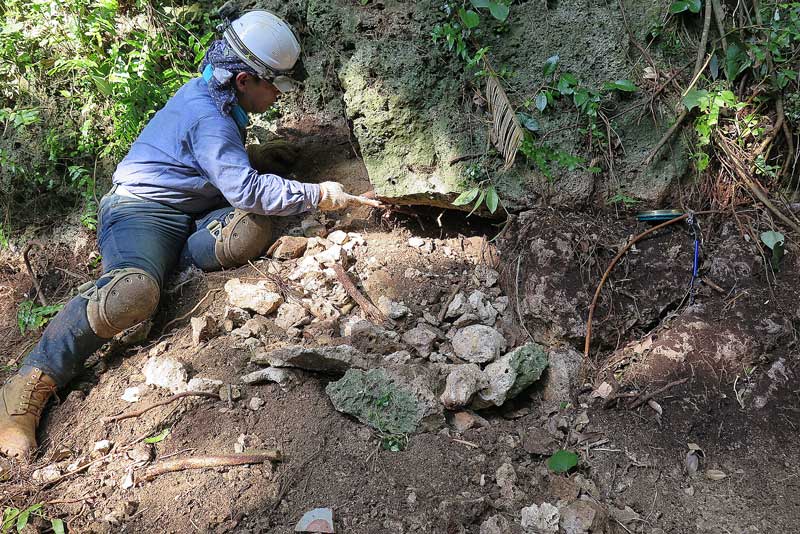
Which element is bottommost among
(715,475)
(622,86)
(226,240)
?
(715,475)

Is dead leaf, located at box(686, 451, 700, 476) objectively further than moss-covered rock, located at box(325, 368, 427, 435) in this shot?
No

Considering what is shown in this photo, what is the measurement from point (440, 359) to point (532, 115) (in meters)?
1.42

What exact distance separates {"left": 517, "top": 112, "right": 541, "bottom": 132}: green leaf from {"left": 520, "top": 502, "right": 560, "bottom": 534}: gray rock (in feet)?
6.12

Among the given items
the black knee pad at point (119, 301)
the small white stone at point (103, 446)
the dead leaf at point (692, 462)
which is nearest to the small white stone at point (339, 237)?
the black knee pad at point (119, 301)

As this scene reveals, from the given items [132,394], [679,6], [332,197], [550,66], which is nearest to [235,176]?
[332,197]

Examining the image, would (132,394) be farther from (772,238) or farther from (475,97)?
(772,238)

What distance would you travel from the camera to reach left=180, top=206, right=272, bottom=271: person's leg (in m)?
3.20

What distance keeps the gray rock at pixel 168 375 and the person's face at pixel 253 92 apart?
157 cm

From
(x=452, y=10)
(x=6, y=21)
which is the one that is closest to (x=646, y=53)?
(x=452, y=10)

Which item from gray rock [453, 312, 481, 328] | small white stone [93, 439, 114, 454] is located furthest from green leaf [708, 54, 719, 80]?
small white stone [93, 439, 114, 454]

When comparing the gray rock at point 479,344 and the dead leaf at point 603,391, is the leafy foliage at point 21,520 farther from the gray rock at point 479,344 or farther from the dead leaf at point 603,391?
the dead leaf at point 603,391

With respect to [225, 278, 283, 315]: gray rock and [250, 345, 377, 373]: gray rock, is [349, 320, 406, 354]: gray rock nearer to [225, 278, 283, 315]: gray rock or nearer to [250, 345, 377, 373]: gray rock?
[250, 345, 377, 373]: gray rock

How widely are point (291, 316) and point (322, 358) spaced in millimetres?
515

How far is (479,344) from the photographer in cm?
263
